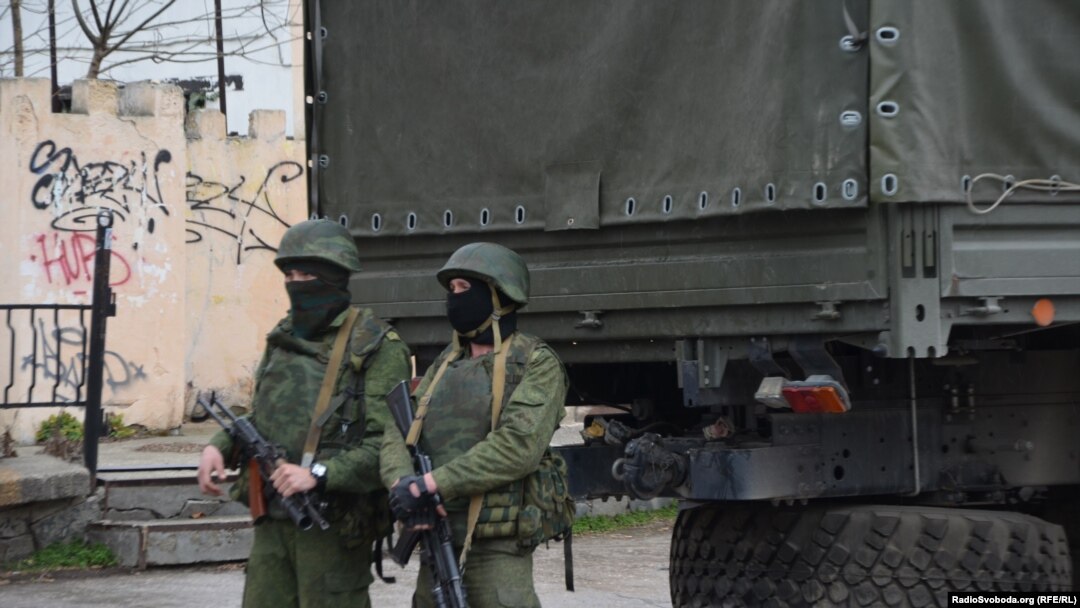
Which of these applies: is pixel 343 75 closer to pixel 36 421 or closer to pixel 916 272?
pixel 916 272

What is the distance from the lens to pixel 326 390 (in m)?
4.70

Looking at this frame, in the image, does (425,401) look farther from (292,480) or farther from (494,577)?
(494,577)

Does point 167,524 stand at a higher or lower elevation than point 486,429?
lower

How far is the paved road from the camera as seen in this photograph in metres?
7.67

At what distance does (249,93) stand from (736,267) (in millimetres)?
13723

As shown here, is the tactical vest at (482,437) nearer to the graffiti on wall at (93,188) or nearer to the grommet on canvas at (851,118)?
the grommet on canvas at (851,118)

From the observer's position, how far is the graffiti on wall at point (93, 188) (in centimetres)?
1243

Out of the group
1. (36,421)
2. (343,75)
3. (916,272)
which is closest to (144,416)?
(36,421)

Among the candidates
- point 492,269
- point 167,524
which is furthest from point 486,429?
point 167,524

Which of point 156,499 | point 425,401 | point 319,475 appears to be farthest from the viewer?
point 156,499

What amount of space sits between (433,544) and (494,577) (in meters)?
0.22

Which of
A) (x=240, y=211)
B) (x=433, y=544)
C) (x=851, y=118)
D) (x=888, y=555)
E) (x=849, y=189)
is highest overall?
(x=240, y=211)

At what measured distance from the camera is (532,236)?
5379mm

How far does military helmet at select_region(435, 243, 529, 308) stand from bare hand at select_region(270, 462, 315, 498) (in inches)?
29.3
